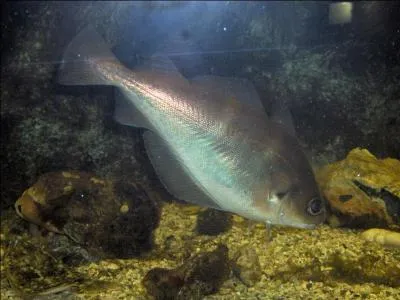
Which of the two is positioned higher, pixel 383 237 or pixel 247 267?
pixel 383 237

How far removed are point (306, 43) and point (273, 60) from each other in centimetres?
40

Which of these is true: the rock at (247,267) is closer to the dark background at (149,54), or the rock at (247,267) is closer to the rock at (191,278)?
the rock at (191,278)

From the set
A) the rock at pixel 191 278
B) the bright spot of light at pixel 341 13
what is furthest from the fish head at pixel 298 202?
the bright spot of light at pixel 341 13

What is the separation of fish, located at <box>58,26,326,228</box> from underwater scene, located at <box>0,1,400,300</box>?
0.01 m

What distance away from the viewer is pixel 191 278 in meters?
2.56

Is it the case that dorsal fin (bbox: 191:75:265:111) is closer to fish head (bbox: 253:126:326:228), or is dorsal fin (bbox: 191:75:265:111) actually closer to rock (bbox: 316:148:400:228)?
fish head (bbox: 253:126:326:228)

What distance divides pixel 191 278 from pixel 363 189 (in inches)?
73.7

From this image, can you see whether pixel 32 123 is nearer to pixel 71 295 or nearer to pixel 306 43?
pixel 71 295

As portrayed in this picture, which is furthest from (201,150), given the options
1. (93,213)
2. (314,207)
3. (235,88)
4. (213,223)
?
(93,213)

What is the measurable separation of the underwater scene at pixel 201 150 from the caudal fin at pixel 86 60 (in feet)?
0.05

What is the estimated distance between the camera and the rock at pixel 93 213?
330cm

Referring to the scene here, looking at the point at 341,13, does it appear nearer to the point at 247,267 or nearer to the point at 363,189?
the point at 363,189

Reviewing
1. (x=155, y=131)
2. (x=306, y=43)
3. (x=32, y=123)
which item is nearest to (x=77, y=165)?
(x=32, y=123)

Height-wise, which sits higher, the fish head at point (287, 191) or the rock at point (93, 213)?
the fish head at point (287, 191)
